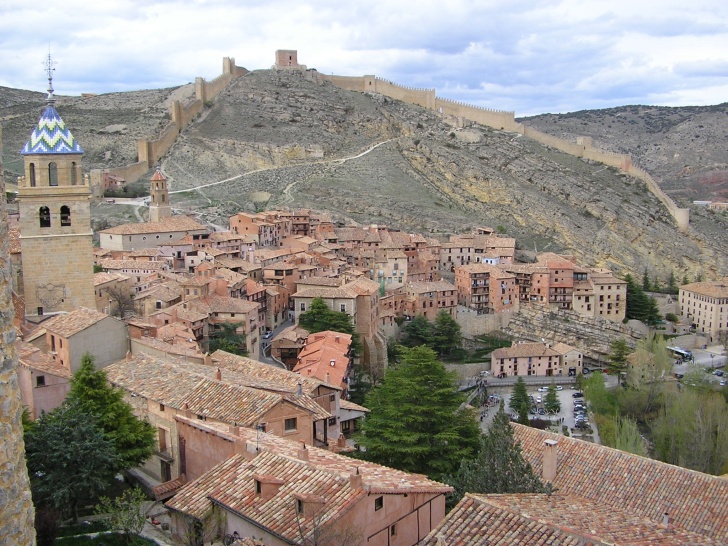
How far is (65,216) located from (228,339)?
10.7 metres

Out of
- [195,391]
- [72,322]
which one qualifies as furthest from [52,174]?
[195,391]

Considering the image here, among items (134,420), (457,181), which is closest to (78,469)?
(134,420)

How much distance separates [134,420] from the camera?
12.9 m

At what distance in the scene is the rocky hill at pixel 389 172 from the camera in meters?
59.1

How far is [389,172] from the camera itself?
6488 cm

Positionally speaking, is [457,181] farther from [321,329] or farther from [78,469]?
[78,469]

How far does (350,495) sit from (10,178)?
4751 centimetres

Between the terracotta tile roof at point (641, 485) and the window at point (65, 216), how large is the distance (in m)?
11.6

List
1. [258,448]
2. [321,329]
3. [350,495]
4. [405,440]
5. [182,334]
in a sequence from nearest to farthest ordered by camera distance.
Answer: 1. [350,495]
2. [258,448]
3. [405,440]
4. [182,334]
5. [321,329]

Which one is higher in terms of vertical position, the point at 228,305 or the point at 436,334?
the point at 228,305

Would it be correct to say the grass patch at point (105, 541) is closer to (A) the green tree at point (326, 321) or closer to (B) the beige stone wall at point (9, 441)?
(B) the beige stone wall at point (9, 441)

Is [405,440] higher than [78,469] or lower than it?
lower

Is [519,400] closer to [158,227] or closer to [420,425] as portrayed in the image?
[420,425]

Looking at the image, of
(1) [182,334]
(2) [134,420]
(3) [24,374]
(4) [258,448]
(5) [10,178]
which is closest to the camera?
(4) [258,448]
